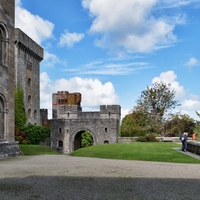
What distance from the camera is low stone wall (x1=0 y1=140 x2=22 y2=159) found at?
13.4 m

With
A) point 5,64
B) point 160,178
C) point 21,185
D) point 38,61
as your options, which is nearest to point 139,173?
point 160,178

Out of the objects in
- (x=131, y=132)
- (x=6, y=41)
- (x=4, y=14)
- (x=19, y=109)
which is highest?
(x=4, y=14)

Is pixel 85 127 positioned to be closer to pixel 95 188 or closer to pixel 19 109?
pixel 19 109

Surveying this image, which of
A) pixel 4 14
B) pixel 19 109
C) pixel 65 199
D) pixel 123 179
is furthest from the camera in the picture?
pixel 19 109

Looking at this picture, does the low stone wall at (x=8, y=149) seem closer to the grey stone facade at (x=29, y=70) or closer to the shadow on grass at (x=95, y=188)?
the shadow on grass at (x=95, y=188)

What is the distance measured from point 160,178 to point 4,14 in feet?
43.6

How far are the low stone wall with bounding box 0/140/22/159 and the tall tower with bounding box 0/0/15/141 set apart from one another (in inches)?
111

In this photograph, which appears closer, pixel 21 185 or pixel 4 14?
pixel 21 185

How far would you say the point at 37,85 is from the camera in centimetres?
4238

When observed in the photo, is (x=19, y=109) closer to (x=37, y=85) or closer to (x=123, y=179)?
(x=37, y=85)

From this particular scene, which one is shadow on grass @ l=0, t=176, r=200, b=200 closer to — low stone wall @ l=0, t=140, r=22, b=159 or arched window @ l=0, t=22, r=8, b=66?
low stone wall @ l=0, t=140, r=22, b=159

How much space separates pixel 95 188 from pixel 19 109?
2990 centimetres

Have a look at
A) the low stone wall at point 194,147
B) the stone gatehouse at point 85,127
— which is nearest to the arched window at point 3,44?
the low stone wall at point 194,147

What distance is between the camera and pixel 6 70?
56.4ft
